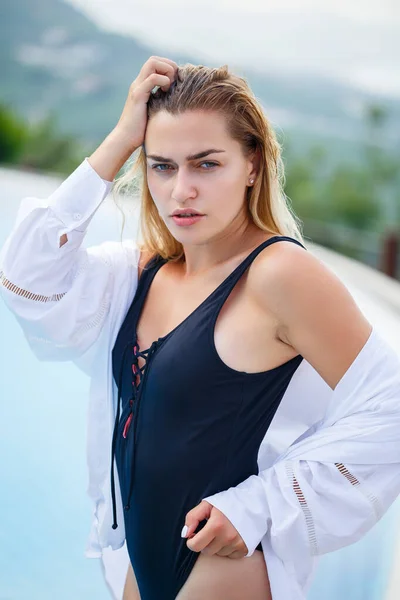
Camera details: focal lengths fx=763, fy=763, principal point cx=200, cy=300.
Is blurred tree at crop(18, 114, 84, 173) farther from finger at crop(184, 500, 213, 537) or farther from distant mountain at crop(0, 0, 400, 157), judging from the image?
finger at crop(184, 500, 213, 537)

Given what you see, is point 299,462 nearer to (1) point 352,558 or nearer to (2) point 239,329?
(2) point 239,329

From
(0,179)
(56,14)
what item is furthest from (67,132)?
(0,179)

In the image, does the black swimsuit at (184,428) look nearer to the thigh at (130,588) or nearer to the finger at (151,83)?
the thigh at (130,588)

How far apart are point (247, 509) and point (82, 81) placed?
35387 millimetres

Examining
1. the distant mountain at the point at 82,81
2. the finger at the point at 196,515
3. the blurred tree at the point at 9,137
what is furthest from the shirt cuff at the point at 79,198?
the distant mountain at the point at 82,81

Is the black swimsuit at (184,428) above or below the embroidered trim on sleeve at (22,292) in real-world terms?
below

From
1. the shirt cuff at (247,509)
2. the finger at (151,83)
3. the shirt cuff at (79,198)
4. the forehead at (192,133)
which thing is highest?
the finger at (151,83)

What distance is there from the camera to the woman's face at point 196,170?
1.67 m

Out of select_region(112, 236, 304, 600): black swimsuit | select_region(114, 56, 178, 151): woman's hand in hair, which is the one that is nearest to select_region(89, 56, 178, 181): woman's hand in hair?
select_region(114, 56, 178, 151): woman's hand in hair

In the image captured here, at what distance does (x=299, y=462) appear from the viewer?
1.57 meters

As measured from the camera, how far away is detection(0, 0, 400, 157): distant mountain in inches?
1304

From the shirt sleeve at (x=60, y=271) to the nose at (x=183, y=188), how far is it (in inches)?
8.5

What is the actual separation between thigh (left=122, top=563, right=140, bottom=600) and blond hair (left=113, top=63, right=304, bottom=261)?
99 centimetres

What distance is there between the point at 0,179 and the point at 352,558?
4227mm
